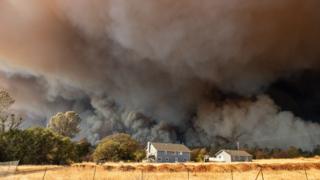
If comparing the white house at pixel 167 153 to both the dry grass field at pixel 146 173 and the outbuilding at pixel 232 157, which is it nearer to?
the outbuilding at pixel 232 157

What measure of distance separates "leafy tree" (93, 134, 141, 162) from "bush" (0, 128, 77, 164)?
18.4 meters

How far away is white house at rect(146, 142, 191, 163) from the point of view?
368 ft

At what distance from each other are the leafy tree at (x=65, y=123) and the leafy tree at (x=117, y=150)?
550 inches

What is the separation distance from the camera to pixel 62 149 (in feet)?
255

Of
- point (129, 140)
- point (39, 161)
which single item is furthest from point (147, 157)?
point (39, 161)

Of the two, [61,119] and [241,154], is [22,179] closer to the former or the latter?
[61,119]

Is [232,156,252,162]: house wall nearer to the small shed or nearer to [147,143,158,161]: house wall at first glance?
the small shed

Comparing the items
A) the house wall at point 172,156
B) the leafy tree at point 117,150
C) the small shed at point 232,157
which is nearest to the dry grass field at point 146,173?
the leafy tree at point 117,150

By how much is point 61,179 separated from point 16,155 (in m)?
39.3

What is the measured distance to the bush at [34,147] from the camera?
6800cm

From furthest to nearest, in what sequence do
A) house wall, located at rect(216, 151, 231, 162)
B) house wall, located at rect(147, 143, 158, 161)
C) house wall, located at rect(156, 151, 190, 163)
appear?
1. house wall, located at rect(216, 151, 231, 162)
2. house wall, located at rect(156, 151, 190, 163)
3. house wall, located at rect(147, 143, 158, 161)

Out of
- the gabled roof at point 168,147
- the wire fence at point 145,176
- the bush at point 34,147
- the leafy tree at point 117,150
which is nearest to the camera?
the wire fence at point 145,176

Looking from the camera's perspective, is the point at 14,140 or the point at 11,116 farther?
the point at 11,116

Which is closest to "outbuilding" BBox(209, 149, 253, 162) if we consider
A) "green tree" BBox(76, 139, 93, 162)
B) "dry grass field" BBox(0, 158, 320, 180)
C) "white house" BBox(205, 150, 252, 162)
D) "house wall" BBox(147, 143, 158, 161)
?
"white house" BBox(205, 150, 252, 162)
